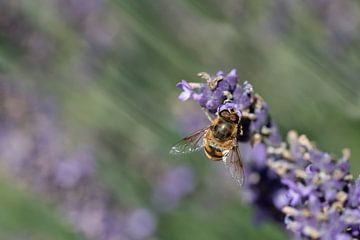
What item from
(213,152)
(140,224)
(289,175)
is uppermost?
(140,224)

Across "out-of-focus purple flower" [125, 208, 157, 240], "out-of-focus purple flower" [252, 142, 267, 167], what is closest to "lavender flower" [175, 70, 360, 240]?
"out-of-focus purple flower" [252, 142, 267, 167]

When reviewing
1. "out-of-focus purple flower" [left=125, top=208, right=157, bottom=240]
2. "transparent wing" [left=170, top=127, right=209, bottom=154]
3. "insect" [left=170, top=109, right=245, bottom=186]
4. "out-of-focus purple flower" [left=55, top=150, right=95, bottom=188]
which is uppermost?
"out-of-focus purple flower" [left=55, top=150, right=95, bottom=188]

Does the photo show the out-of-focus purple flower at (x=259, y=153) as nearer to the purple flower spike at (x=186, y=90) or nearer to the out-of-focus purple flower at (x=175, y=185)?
the purple flower spike at (x=186, y=90)

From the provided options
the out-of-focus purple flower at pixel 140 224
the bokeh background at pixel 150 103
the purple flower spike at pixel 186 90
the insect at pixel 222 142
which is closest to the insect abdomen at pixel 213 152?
the insect at pixel 222 142

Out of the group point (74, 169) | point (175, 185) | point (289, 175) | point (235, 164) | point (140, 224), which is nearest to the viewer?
point (289, 175)

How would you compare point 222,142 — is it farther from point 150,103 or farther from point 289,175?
point 150,103

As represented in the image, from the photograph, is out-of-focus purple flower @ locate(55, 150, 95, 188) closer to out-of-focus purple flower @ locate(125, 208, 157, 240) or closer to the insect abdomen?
out-of-focus purple flower @ locate(125, 208, 157, 240)

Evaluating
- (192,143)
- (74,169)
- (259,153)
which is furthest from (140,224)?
(259,153)
